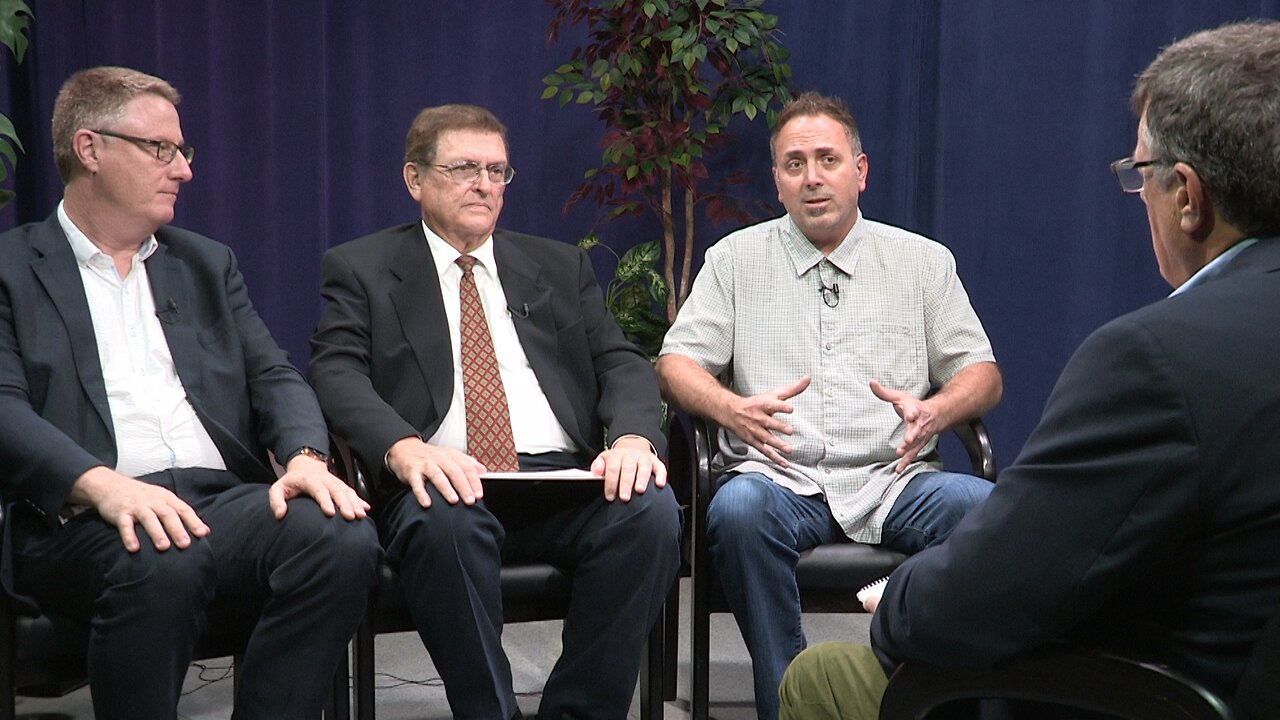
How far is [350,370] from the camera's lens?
9.28 ft

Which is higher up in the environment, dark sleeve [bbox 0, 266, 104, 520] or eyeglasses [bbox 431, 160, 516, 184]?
eyeglasses [bbox 431, 160, 516, 184]

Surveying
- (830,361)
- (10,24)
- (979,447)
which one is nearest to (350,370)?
(830,361)

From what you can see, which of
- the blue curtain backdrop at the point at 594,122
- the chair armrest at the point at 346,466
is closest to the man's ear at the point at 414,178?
the chair armrest at the point at 346,466

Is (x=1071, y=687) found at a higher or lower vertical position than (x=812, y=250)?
lower

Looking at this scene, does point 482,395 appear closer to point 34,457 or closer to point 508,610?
point 508,610

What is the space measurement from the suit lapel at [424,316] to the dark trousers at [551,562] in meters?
0.35

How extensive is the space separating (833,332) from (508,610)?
1.06m

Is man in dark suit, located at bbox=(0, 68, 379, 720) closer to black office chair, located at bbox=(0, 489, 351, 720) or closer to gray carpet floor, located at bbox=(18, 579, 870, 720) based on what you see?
black office chair, located at bbox=(0, 489, 351, 720)

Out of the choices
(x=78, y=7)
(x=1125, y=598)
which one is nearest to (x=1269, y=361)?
(x=1125, y=598)

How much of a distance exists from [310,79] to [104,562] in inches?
102

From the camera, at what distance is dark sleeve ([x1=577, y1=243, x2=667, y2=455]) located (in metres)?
2.88

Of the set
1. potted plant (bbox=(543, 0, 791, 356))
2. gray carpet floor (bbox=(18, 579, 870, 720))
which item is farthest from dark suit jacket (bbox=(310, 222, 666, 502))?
potted plant (bbox=(543, 0, 791, 356))

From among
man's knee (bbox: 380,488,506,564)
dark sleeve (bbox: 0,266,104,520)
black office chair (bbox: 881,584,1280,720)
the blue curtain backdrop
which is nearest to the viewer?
black office chair (bbox: 881,584,1280,720)

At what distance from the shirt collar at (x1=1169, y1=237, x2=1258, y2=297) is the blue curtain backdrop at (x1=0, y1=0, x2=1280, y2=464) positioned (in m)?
2.92
